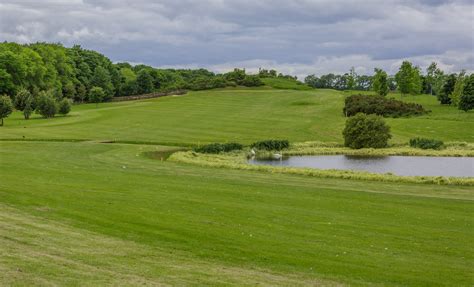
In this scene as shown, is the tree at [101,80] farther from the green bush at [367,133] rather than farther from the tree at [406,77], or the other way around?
the green bush at [367,133]

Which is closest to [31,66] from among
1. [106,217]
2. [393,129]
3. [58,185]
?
[393,129]

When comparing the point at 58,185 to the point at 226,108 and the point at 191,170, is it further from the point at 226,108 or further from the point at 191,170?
the point at 226,108

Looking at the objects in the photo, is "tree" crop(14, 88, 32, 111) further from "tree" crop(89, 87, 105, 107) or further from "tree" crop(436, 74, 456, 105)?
"tree" crop(436, 74, 456, 105)

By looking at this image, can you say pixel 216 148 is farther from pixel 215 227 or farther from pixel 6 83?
pixel 6 83

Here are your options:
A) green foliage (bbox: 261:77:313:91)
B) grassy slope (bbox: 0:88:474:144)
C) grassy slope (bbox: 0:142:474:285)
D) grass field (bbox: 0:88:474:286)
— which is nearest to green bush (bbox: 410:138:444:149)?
grassy slope (bbox: 0:88:474:144)

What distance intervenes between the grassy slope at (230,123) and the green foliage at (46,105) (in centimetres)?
228

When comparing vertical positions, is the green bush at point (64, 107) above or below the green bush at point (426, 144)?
above

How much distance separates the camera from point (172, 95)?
12412cm

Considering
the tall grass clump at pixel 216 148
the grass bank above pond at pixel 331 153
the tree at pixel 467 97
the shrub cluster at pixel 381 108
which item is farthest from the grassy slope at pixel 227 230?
the tree at pixel 467 97

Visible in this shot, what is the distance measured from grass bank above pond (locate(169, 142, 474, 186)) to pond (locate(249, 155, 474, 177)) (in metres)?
2.23

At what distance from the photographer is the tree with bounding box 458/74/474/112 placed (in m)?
82.9

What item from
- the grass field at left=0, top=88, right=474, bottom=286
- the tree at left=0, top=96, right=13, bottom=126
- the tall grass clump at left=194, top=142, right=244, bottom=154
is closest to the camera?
the grass field at left=0, top=88, right=474, bottom=286

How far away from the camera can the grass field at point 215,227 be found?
13859 millimetres

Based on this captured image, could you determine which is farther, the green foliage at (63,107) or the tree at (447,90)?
the tree at (447,90)
